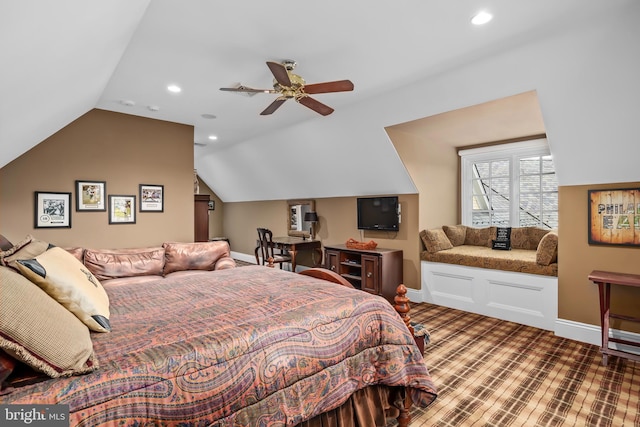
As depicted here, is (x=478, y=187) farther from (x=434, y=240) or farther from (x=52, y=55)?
(x=52, y=55)

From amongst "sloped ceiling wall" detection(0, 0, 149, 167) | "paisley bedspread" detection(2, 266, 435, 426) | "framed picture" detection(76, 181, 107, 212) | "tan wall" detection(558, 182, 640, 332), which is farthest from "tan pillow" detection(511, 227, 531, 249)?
"framed picture" detection(76, 181, 107, 212)

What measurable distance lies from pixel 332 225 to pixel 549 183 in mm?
3589

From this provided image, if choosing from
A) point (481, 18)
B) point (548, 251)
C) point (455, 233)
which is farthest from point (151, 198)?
point (548, 251)


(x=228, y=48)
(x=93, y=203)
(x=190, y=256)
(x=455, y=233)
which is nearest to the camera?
(x=228, y=48)

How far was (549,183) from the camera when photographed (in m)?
4.65

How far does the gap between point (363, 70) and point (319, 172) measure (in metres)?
2.80

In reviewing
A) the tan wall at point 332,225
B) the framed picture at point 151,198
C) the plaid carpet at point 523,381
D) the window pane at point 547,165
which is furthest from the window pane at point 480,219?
the framed picture at point 151,198

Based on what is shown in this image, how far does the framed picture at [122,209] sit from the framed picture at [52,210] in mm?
457

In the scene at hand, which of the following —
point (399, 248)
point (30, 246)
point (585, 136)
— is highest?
point (585, 136)

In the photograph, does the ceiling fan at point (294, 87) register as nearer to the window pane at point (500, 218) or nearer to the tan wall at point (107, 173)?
the tan wall at point (107, 173)

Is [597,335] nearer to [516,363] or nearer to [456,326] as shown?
[516,363]

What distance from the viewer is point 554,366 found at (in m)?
2.81

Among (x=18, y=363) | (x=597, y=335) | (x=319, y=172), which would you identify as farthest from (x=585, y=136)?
(x=18, y=363)

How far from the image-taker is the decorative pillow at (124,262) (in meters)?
3.68
